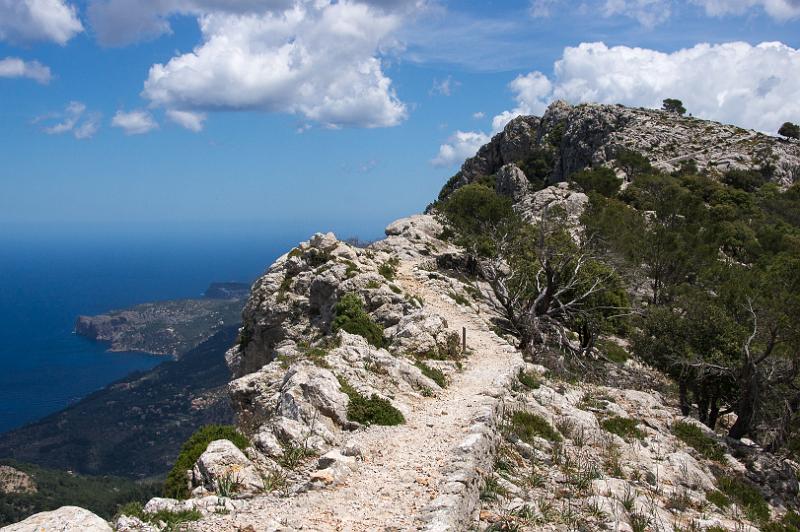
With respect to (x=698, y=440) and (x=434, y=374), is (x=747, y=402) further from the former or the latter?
(x=434, y=374)

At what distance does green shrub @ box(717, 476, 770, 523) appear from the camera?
1662cm

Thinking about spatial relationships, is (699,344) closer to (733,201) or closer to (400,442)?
(400,442)

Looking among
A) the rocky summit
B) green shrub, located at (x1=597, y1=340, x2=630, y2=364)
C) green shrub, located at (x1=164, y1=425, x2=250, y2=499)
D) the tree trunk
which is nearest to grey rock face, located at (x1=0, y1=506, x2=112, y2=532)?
the rocky summit

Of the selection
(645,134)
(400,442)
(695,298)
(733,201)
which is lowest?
(400,442)

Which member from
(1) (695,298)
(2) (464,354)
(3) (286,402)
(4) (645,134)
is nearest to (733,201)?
(4) (645,134)

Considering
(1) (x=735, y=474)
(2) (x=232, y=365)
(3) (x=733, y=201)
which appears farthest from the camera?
(3) (x=733, y=201)

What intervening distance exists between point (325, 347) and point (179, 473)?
33.0ft

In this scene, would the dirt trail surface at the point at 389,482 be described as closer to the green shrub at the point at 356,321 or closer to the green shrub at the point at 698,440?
the green shrub at the point at 356,321

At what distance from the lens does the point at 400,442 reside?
51.2ft

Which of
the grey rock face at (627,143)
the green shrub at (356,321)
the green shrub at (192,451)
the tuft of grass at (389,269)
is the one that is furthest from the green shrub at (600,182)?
the green shrub at (192,451)

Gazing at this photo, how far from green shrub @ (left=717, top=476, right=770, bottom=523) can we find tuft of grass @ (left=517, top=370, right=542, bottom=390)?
24.3 feet

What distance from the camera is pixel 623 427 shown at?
2044 centimetres

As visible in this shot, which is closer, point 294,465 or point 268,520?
point 268,520

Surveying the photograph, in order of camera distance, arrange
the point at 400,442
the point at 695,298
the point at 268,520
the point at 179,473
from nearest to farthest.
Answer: the point at 268,520, the point at 179,473, the point at 400,442, the point at 695,298
